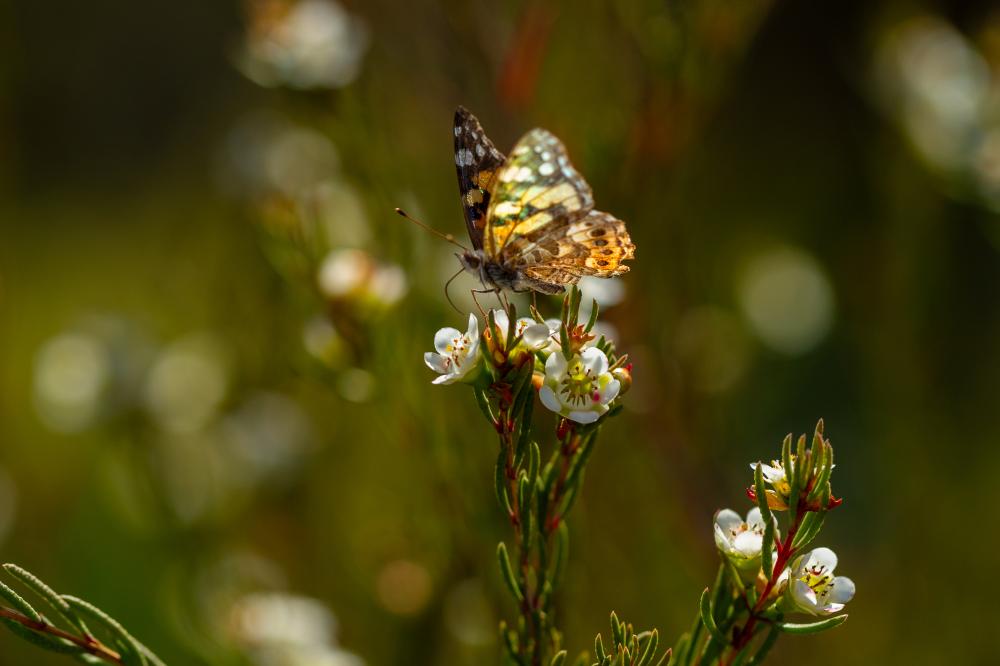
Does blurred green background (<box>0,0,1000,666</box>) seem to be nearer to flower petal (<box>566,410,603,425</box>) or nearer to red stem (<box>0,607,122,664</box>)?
flower petal (<box>566,410,603,425</box>)

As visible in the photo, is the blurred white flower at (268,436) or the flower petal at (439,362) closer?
the flower petal at (439,362)

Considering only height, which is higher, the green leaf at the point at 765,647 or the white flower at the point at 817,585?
the white flower at the point at 817,585

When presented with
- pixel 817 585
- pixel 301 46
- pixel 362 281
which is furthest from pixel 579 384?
pixel 301 46

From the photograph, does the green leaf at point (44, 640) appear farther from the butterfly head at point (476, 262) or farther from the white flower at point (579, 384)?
the butterfly head at point (476, 262)

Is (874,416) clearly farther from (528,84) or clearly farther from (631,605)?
(528,84)

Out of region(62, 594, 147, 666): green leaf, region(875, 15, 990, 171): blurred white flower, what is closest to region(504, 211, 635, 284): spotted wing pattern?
region(62, 594, 147, 666): green leaf

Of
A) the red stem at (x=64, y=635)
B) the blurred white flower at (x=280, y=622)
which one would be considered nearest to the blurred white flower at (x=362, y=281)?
the blurred white flower at (x=280, y=622)

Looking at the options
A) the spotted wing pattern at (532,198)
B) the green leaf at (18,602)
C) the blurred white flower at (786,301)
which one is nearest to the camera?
the green leaf at (18,602)

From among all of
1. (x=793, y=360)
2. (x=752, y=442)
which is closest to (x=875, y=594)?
(x=752, y=442)
